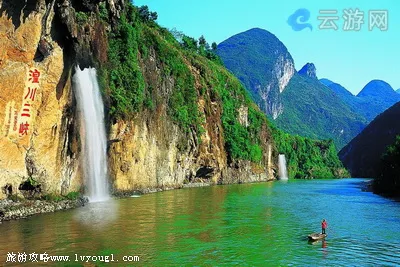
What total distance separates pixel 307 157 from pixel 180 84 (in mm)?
70631

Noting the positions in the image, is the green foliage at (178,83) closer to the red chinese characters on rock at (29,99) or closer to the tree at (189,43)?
the tree at (189,43)

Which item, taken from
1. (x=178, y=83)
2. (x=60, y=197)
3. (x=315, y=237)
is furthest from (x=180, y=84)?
(x=315, y=237)

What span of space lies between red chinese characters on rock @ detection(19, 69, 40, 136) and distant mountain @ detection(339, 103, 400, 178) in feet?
367

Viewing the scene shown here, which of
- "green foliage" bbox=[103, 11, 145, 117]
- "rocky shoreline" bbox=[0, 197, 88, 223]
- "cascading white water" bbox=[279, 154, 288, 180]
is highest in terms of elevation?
"green foliage" bbox=[103, 11, 145, 117]

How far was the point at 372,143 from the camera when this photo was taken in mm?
130750

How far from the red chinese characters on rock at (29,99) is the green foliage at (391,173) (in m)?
30.5

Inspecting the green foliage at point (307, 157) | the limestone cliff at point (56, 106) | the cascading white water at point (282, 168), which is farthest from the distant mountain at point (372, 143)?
the limestone cliff at point (56, 106)

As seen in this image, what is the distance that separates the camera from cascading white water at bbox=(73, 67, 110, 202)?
2742 centimetres

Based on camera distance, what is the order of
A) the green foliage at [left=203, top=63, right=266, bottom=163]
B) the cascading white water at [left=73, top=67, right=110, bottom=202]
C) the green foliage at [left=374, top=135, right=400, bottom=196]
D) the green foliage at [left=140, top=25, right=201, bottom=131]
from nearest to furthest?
the cascading white water at [left=73, top=67, right=110, bottom=202] → the green foliage at [left=374, top=135, right=400, bottom=196] → the green foliage at [left=140, top=25, right=201, bottom=131] → the green foliage at [left=203, top=63, right=266, bottom=163]

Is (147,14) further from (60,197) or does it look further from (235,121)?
(60,197)

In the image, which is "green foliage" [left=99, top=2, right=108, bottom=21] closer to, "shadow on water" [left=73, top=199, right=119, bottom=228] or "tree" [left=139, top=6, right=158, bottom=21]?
"shadow on water" [left=73, top=199, right=119, bottom=228]

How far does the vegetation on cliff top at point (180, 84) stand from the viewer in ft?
117

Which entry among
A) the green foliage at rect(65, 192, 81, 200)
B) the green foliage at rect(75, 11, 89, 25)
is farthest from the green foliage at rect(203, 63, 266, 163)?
the green foliage at rect(65, 192, 81, 200)

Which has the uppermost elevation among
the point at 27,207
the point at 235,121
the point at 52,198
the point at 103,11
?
the point at 103,11
